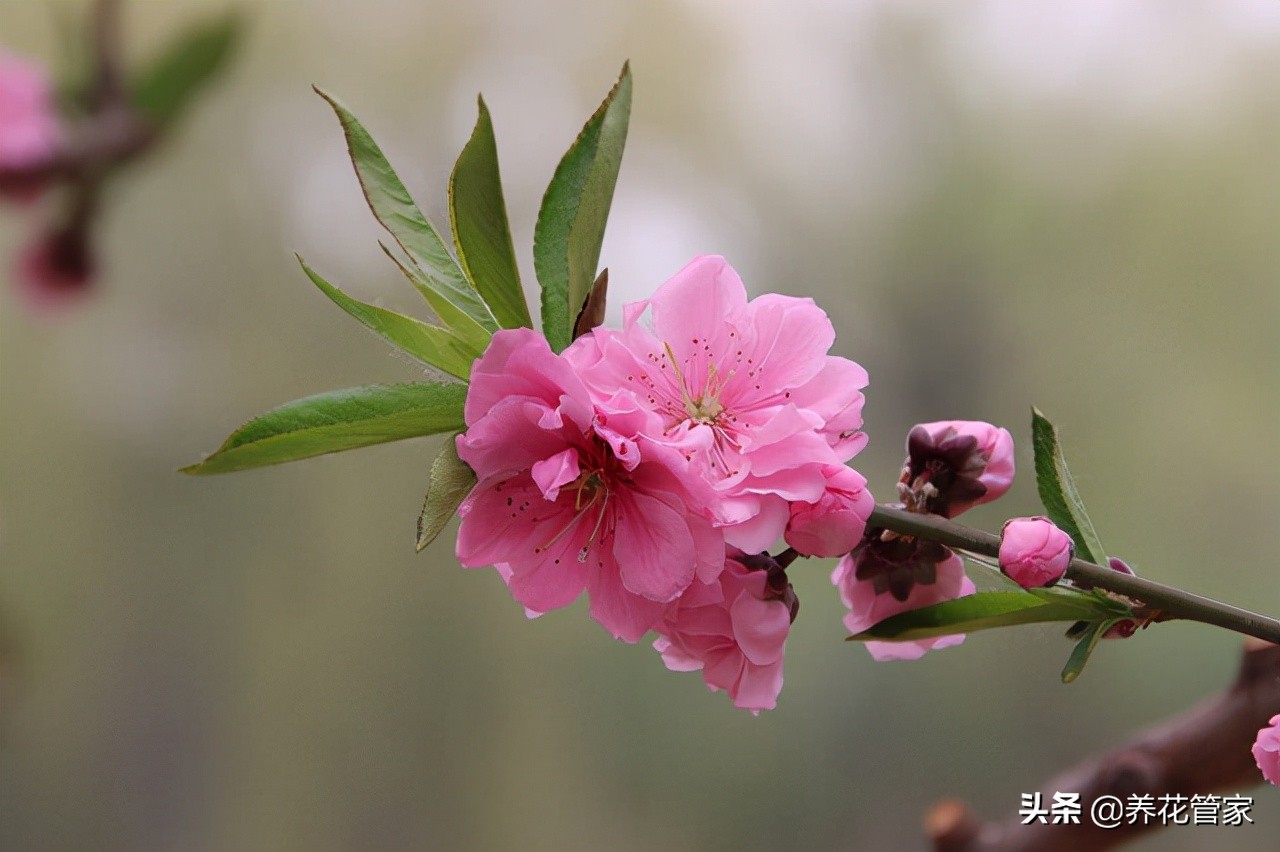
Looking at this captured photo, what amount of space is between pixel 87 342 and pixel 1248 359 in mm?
1408

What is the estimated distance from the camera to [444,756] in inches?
47.0

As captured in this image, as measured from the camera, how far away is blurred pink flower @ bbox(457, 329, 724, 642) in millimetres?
319

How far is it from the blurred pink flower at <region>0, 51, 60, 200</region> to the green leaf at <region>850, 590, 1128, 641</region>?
Result: 123 centimetres

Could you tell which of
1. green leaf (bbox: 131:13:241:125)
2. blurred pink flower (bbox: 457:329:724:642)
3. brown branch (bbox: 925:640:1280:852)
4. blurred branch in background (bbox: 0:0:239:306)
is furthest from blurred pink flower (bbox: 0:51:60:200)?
brown branch (bbox: 925:640:1280:852)

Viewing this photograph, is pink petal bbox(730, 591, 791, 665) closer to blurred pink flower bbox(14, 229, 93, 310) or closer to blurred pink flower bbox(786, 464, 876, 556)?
blurred pink flower bbox(786, 464, 876, 556)

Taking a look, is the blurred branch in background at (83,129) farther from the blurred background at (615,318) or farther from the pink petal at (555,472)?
the pink petal at (555,472)

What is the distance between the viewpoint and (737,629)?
14.3 inches

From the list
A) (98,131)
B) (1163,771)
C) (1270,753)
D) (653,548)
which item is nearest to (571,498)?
(653,548)

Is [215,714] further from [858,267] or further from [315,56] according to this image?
[858,267]

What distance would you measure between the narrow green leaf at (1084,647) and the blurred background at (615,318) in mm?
807

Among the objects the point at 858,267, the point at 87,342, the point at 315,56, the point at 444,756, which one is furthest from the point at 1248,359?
the point at 87,342

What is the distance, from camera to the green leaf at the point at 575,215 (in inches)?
14.4

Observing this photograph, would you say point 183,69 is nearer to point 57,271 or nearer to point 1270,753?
point 57,271

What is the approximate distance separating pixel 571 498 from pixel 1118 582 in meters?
0.20
